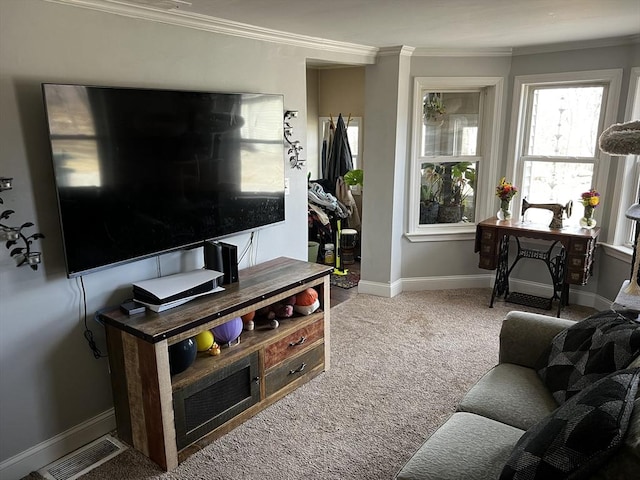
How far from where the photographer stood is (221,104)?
2.75 m

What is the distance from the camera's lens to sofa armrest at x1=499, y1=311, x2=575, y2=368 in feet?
7.61

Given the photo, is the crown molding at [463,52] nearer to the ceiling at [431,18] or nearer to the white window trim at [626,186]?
the ceiling at [431,18]

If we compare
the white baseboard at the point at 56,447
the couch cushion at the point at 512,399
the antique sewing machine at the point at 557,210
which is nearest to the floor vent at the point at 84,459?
the white baseboard at the point at 56,447

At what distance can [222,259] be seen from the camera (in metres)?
2.74

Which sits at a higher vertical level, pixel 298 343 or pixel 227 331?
pixel 227 331

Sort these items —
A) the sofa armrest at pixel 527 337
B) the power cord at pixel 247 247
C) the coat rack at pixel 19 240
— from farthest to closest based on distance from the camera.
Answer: the power cord at pixel 247 247 → the sofa armrest at pixel 527 337 → the coat rack at pixel 19 240

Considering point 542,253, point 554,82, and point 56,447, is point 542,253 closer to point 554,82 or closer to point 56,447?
point 554,82

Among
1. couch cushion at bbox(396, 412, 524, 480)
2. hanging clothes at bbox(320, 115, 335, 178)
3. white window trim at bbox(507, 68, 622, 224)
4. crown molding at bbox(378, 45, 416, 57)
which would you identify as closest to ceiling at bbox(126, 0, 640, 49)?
crown molding at bbox(378, 45, 416, 57)

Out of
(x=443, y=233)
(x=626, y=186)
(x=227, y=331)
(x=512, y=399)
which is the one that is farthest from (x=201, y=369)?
(x=626, y=186)

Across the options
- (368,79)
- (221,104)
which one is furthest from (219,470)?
(368,79)

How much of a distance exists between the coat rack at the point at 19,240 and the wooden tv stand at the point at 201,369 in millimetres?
427

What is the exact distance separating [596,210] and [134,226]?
12.1 feet

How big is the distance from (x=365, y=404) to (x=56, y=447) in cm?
161

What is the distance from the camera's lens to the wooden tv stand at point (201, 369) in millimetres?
2199
